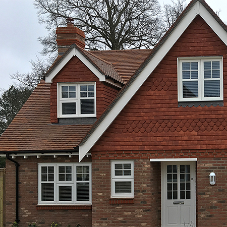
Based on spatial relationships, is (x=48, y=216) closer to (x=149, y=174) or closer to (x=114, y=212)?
(x=114, y=212)

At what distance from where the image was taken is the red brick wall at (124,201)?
52.6ft

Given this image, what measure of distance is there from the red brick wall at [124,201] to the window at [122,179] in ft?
0.56

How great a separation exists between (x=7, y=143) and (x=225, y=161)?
7.34 m

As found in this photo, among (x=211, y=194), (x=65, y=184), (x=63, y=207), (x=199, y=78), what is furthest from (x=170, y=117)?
(x=63, y=207)

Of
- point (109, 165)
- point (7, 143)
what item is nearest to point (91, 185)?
point (109, 165)

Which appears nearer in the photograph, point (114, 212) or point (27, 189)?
point (114, 212)

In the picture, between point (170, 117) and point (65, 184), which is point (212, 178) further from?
point (65, 184)

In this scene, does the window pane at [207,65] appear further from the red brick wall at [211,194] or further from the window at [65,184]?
the window at [65,184]

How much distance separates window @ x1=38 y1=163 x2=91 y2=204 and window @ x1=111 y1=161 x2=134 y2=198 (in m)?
1.61

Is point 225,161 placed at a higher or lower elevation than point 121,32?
lower

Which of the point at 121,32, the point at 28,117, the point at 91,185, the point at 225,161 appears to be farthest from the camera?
the point at 121,32

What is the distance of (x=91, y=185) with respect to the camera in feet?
58.0

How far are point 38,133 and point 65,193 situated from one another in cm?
233

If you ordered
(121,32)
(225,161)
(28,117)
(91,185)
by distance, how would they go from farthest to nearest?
(121,32)
(28,117)
(91,185)
(225,161)
